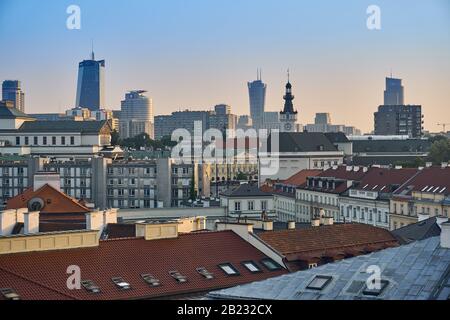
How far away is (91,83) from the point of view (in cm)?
9025

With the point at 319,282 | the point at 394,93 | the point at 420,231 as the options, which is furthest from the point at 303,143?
the point at 319,282

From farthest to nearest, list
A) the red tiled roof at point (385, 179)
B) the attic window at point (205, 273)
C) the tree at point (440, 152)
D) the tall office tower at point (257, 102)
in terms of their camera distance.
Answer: the tall office tower at point (257, 102)
the tree at point (440, 152)
the red tiled roof at point (385, 179)
the attic window at point (205, 273)

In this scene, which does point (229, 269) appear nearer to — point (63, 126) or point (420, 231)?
point (420, 231)

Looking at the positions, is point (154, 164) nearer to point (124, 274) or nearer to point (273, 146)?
point (273, 146)

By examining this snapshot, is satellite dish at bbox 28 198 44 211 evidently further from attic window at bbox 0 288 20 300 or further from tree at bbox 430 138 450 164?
tree at bbox 430 138 450 164

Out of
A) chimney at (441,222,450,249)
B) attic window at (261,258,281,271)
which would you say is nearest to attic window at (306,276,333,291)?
chimney at (441,222,450,249)

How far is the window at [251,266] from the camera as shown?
24453 millimetres

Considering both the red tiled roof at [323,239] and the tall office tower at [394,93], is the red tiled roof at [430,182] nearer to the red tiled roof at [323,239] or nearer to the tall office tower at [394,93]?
the red tiled roof at [323,239]

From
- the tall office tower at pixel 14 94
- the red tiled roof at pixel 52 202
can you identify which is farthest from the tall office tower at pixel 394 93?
the red tiled roof at pixel 52 202

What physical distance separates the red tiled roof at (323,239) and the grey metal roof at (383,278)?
26.9ft

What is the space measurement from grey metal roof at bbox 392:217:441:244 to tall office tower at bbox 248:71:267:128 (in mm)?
70622

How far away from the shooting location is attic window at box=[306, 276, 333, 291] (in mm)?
16469

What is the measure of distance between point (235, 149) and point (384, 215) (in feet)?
167

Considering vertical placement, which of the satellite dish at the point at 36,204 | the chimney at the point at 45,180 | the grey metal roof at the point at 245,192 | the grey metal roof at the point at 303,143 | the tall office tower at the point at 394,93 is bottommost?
the grey metal roof at the point at 245,192
